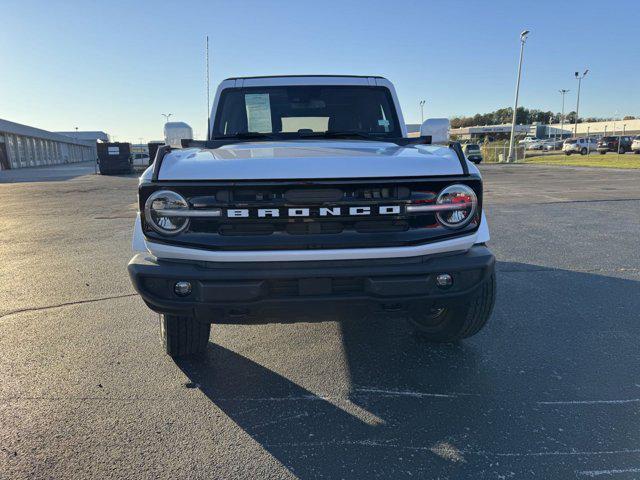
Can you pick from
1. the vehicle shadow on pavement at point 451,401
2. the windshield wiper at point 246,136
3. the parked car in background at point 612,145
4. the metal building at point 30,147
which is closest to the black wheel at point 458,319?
the vehicle shadow on pavement at point 451,401

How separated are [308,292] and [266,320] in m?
0.34

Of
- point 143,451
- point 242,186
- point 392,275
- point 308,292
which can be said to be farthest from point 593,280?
point 143,451

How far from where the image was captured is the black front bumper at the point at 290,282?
2393 millimetres

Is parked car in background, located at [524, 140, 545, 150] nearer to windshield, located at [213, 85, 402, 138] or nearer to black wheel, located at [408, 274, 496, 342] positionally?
windshield, located at [213, 85, 402, 138]

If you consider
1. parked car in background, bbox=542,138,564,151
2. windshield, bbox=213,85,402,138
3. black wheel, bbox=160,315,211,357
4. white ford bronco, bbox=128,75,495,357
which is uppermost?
windshield, bbox=213,85,402,138

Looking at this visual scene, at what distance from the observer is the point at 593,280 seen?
5.12 meters

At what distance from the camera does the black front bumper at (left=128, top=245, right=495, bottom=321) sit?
239 centimetres

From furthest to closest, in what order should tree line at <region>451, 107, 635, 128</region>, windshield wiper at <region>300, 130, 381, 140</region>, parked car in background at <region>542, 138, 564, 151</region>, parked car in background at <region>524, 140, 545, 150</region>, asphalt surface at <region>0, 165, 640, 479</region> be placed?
1. tree line at <region>451, 107, 635, 128</region>
2. parked car in background at <region>524, 140, 545, 150</region>
3. parked car in background at <region>542, 138, 564, 151</region>
4. windshield wiper at <region>300, 130, 381, 140</region>
5. asphalt surface at <region>0, 165, 640, 479</region>

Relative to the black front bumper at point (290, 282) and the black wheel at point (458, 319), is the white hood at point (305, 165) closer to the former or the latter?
the black front bumper at point (290, 282)

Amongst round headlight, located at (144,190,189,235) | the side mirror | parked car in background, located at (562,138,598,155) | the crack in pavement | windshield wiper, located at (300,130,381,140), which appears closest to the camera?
round headlight, located at (144,190,189,235)

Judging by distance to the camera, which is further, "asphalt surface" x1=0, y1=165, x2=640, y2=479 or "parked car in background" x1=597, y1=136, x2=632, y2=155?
"parked car in background" x1=597, y1=136, x2=632, y2=155

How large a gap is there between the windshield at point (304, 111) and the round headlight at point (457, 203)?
1.64 meters

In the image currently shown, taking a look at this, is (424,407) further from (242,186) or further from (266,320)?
(242,186)

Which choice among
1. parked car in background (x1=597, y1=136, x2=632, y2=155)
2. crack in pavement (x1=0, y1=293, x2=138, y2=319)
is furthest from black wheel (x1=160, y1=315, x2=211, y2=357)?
parked car in background (x1=597, y1=136, x2=632, y2=155)
